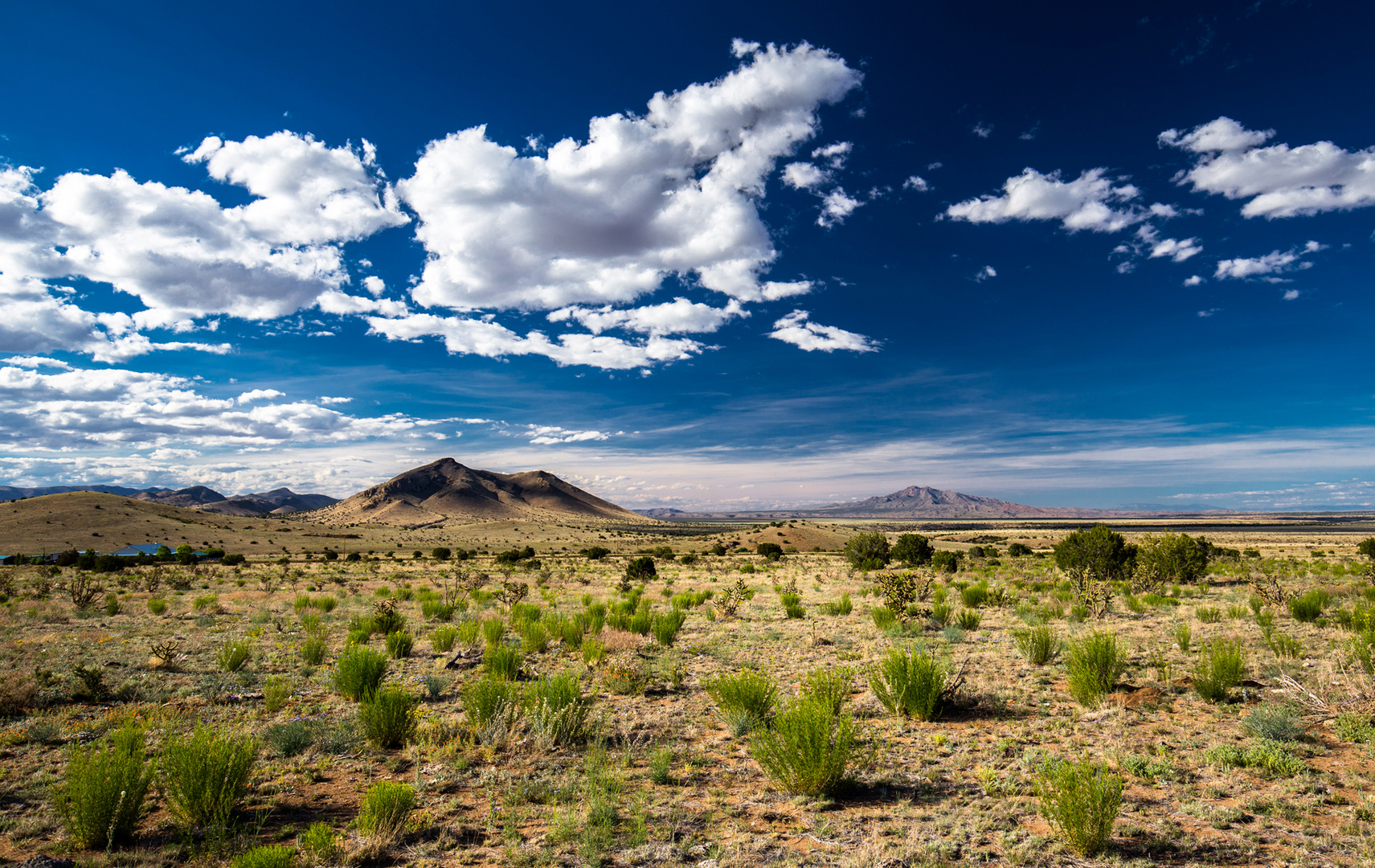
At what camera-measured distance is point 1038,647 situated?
407 inches

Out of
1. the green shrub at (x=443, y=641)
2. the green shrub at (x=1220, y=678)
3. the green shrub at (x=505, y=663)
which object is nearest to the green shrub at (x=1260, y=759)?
the green shrub at (x=1220, y=678)

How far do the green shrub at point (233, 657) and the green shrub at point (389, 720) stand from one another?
209 inches

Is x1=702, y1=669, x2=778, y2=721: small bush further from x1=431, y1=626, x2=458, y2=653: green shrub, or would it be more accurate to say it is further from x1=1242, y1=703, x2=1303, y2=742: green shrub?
x1=431, y1=626, x2=458, y2=653: green shrub

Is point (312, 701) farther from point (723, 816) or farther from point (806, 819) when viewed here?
point (806, 819)

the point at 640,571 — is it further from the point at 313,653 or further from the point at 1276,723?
the point at 1276,723

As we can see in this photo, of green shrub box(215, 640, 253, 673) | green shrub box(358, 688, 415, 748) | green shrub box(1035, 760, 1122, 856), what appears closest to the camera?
green shrub box(1035, 760, 1122, 856)

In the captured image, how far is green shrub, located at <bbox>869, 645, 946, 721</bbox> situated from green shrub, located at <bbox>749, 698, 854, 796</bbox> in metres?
2.38

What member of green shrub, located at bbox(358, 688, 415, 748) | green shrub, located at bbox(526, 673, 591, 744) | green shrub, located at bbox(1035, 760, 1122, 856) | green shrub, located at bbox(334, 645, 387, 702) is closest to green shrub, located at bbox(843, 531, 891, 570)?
green shrub, located at bbox(526, 673, 591, 744)

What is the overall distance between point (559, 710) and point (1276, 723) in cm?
842

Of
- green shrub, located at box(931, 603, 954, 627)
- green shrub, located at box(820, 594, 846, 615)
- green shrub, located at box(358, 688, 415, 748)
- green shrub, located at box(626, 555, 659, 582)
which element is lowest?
green shrub, located at box(626, 555, 659, 582)

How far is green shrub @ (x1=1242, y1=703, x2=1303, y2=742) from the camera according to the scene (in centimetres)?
650

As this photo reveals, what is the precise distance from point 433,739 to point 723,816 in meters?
3.97

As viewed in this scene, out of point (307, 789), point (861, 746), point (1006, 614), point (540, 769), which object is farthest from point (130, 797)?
point (1006, 614)

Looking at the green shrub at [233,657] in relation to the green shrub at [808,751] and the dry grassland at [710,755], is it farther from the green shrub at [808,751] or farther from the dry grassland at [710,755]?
the green shrub at [808,751]
